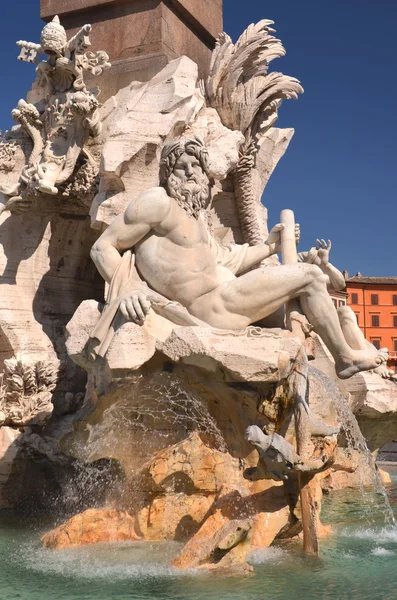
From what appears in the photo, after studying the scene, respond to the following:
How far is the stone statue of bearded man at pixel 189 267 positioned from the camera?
220 inches

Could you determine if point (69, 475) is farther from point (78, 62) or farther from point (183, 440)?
point (78, 62)

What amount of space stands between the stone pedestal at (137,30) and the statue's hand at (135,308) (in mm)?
3156

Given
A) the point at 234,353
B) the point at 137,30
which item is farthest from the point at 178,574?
the point at 137,30

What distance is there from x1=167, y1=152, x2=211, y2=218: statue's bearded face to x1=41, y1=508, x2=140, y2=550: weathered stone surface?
233cm

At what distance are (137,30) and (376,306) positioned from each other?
32.3 metres


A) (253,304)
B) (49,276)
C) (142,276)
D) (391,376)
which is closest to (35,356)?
(49,276)

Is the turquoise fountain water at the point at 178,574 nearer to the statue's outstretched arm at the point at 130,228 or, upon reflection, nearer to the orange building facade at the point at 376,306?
the statue's outstretched arm at the point at 130,228

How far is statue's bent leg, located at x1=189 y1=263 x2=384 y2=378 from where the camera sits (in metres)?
5.64

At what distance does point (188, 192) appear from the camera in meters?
5.72

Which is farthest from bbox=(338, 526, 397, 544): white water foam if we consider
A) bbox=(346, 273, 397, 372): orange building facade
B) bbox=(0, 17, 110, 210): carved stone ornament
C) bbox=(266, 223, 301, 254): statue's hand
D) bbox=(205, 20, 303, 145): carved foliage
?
bbox=(346, 273, 397, 372): orange building facade

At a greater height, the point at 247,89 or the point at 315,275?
the point at 247,89

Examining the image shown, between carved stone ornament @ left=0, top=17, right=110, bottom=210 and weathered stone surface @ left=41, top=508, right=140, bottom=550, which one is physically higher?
carved stone ornament @ left=0, top=17, right=110, bottom=210

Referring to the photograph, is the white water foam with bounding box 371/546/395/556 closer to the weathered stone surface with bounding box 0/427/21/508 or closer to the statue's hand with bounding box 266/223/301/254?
the statue's hand with bounding box 266/223/301/254

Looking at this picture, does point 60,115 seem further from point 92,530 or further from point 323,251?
point 92,530
